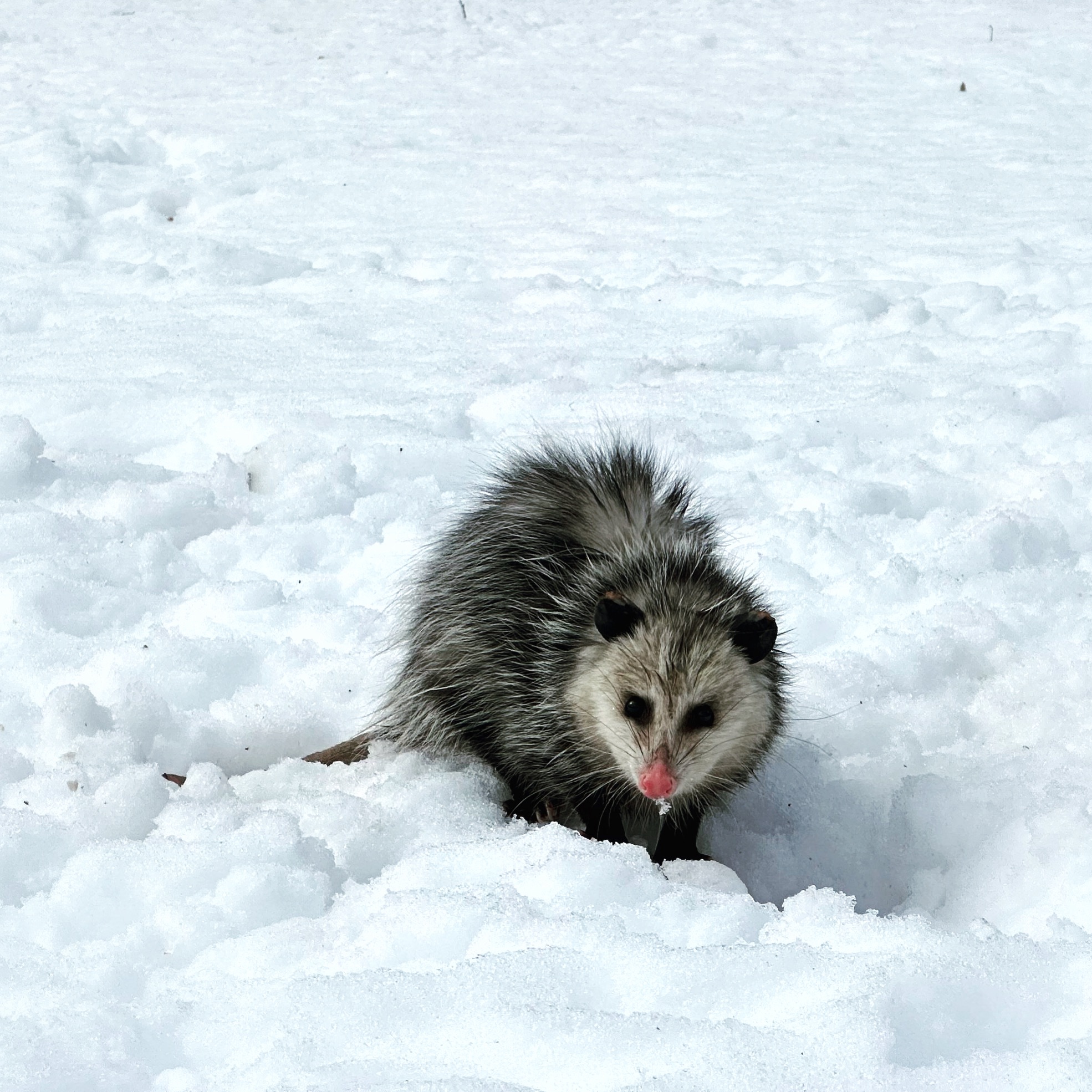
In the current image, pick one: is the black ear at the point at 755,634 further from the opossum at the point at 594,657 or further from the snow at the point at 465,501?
the snow at the point at 465,501

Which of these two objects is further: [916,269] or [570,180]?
[570,180]

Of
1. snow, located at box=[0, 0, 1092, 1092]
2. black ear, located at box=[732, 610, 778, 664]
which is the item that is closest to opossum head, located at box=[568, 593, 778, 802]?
black ear, located at box=[732, 610, 778, 664]

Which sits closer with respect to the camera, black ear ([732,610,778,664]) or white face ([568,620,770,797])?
white face ([568,620,770,797])

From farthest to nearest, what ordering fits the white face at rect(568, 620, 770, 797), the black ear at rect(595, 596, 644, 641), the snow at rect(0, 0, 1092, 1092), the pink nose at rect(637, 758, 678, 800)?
1. the black ear at rect(595, 596, 644, 641)
2. the white face at rect(568, 620, 770, 797)
3. the pink nose at rect(637, 758, 678, 800)
4. the snow at rect(0, 0, 1092, 1092)

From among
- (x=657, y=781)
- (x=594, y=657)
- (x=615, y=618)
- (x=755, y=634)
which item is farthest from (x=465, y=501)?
(x=657, y=781)

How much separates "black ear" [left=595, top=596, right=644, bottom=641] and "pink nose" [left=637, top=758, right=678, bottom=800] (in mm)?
340

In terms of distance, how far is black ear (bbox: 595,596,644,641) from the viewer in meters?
2.95

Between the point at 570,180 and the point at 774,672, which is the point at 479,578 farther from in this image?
the point at 570,180

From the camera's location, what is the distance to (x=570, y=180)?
24.4 feet

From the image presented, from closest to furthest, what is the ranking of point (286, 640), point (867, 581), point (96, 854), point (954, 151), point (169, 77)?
point (96, 854)
point (286, 640)
point (867, 581)
point (954, 151)
point (169, 77)

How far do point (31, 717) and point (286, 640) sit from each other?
709 millimetres

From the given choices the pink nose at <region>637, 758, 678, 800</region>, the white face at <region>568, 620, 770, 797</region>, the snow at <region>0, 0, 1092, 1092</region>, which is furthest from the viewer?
the white face at <region>568, 620, 770, 797</region>

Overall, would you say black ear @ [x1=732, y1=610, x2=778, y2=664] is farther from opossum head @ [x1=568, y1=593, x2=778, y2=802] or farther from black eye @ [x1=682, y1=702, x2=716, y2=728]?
black eye @ [x1=682, y1=702, x2=716, y2=728]

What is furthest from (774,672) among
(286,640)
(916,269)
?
(916,269)
